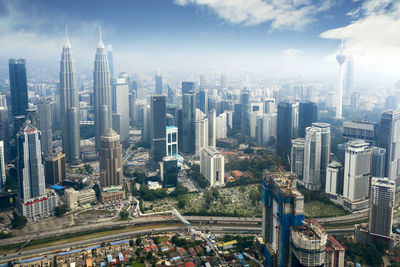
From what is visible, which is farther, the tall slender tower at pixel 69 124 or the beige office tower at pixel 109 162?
the tall slender tower at pixel 69 124

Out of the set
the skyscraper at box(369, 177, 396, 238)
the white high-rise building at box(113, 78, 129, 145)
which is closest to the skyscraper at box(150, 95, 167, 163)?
the white high-rise building at box(113, 78, 129, 145)

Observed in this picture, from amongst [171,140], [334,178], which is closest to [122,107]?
[171,140]

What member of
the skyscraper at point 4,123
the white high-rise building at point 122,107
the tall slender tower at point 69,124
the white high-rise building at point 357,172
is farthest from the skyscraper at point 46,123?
the white high-rise building at point 357,172

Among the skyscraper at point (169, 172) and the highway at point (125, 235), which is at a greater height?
the skyscraper at point (169, 172)

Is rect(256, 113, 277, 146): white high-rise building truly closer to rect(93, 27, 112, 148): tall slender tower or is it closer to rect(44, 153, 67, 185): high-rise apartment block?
rect(93, 27, 112, 148): tall slender tower

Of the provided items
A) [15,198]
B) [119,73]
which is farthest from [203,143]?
[15,198]

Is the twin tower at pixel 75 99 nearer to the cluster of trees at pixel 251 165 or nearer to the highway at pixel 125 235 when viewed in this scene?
the cluster of trees at pixel 251 165
